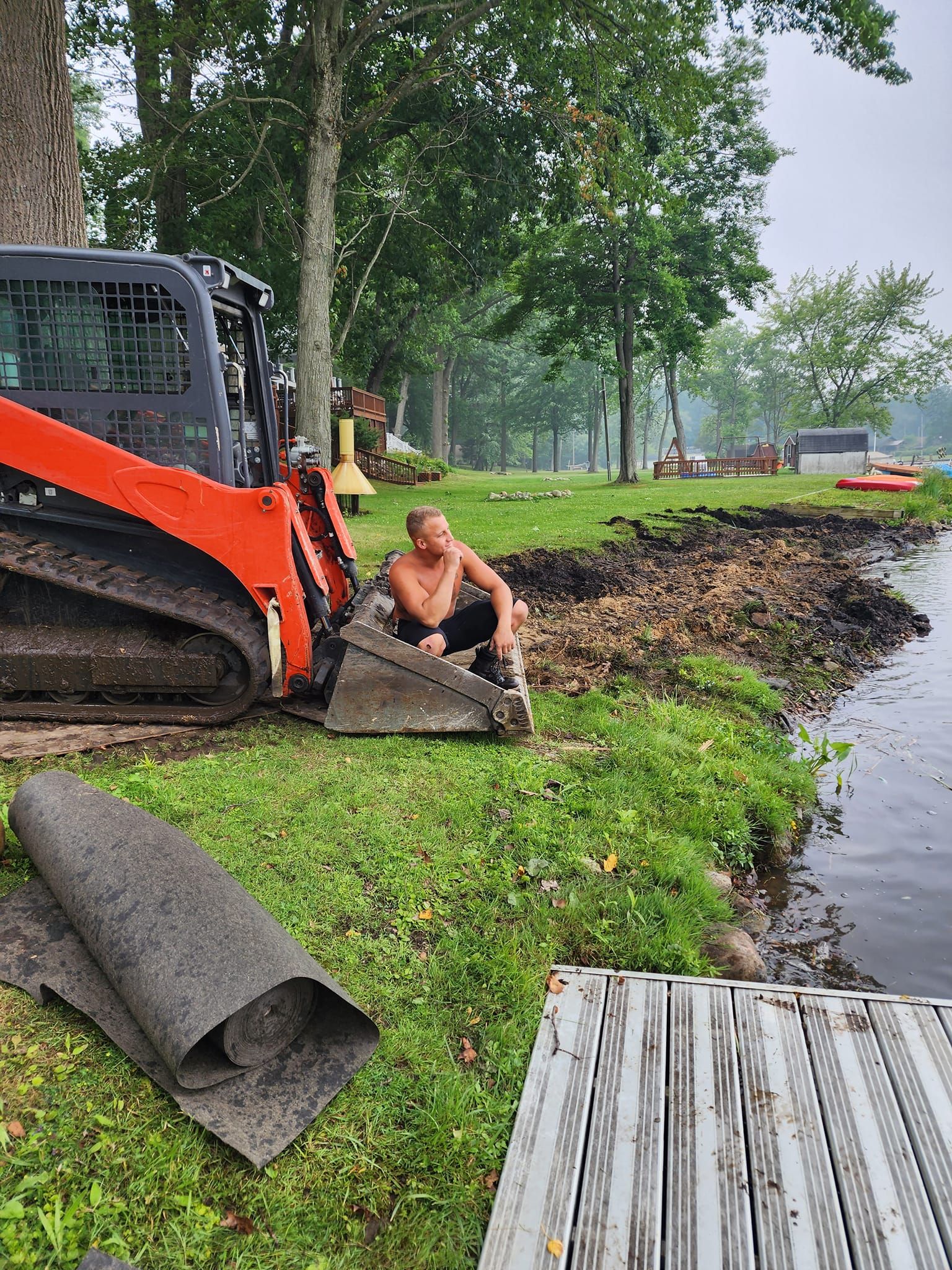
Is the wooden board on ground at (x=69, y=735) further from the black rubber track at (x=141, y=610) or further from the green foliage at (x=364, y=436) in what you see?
the green foliage at (x=364, y=436)

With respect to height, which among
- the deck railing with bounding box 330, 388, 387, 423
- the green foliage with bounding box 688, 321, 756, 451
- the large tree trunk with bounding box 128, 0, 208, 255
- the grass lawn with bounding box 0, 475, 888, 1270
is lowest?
the grass lawn with bounding box 0, 475, 888, 1270

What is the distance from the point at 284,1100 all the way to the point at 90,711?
3.23 m

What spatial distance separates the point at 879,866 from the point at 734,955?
137cm

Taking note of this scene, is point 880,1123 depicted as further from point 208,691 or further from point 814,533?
point 814,533

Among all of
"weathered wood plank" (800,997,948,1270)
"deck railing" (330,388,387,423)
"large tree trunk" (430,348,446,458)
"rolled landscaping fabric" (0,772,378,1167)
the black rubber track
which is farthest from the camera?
"large tree trunk" (430,348,446,458)

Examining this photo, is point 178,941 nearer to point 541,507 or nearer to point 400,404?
point 541,507

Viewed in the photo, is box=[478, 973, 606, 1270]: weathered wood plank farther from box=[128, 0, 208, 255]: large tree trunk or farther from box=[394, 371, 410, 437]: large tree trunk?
box=[394, 371, 410, 437]: large tree trunk

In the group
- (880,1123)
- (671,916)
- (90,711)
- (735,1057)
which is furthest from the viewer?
(90,711)

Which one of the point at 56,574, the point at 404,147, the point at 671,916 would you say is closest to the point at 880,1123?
the point at 671,916

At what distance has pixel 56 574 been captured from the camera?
431 centimetres

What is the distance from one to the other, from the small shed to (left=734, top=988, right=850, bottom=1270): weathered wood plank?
41617 mm

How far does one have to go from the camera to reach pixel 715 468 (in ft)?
122

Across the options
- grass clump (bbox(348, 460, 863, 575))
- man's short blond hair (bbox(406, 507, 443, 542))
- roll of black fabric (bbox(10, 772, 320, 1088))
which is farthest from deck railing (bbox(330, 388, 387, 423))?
roll of black fabric (bbox(10, 772, 320, 1088))

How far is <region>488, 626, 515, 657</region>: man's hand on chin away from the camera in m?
4.58
